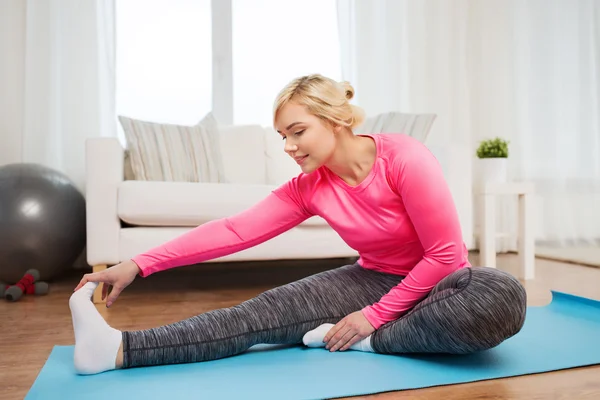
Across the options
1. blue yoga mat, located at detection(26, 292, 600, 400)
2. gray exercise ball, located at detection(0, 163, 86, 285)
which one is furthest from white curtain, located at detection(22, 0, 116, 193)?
blue yoga mat, located at detection(26, 292, 600, 400)

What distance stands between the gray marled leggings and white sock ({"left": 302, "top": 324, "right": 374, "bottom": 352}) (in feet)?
0.05

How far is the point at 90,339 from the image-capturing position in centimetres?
122

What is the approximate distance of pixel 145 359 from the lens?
1280 millimetres

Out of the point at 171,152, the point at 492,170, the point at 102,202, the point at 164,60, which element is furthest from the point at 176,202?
the point at 492,170

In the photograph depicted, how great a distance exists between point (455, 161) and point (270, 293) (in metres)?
1.74

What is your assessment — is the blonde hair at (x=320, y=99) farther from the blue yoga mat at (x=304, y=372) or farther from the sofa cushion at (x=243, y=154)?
the sofa cushion at (x=243, y=154)

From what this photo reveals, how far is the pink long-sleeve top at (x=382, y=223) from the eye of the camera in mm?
1291

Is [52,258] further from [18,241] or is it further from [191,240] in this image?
[191,240]

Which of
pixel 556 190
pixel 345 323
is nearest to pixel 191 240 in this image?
pixel 345 323

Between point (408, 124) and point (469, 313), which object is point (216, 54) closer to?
point (408, 124)

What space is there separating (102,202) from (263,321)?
4.18 ft

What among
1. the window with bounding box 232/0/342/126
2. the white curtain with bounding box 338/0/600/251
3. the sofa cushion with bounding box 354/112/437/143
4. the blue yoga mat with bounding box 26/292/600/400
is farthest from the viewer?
the white curtain with bounding box 338/0/600/251

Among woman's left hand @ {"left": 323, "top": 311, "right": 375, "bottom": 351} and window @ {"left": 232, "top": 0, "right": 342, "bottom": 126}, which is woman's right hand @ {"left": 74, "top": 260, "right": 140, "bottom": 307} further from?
window @ {"left": 232, "top": 0, "right": 342, "bottom": 126}

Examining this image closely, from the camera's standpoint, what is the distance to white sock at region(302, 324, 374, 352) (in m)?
1.40
